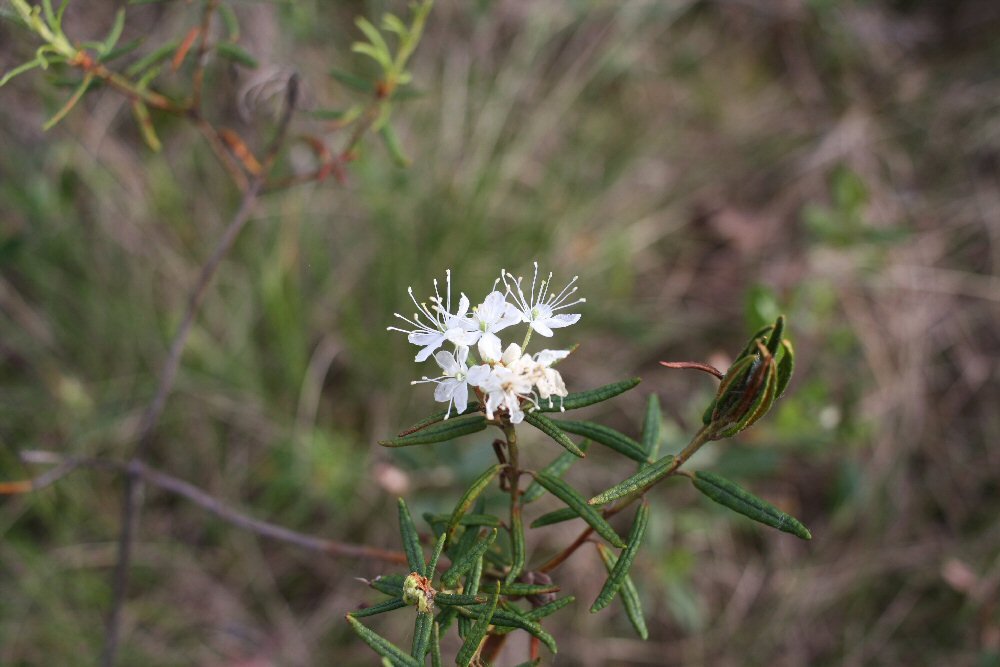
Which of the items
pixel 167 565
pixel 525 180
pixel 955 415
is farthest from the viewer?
pixel 525 180

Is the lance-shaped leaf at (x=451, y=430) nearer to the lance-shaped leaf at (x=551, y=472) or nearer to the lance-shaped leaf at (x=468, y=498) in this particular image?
the lance-shaped leaf at (x=468, y=498)

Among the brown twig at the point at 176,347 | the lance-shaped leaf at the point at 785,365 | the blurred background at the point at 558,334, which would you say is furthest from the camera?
the blurred background at the point at 558,334

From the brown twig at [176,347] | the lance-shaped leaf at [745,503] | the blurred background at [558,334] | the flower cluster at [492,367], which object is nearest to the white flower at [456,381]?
the flower cluster at [492,367]

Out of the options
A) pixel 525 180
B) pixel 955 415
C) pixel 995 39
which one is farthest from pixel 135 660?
pixel 995 39

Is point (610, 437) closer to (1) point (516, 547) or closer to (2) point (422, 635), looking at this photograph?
(1) point (516, 547)

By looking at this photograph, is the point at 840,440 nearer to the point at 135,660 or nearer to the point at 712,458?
the point at 712,458

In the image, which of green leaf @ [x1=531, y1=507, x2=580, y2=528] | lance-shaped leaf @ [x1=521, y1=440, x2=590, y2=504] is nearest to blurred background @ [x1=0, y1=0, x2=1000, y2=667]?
lance-shaped leaf @ [x1=521, y1=440, x2=590, y2=504]

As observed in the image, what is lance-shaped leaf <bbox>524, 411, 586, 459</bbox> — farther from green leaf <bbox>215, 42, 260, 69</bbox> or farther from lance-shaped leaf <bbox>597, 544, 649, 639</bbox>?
green leaf <bbox>215, 42, 260, 69</bbox>
